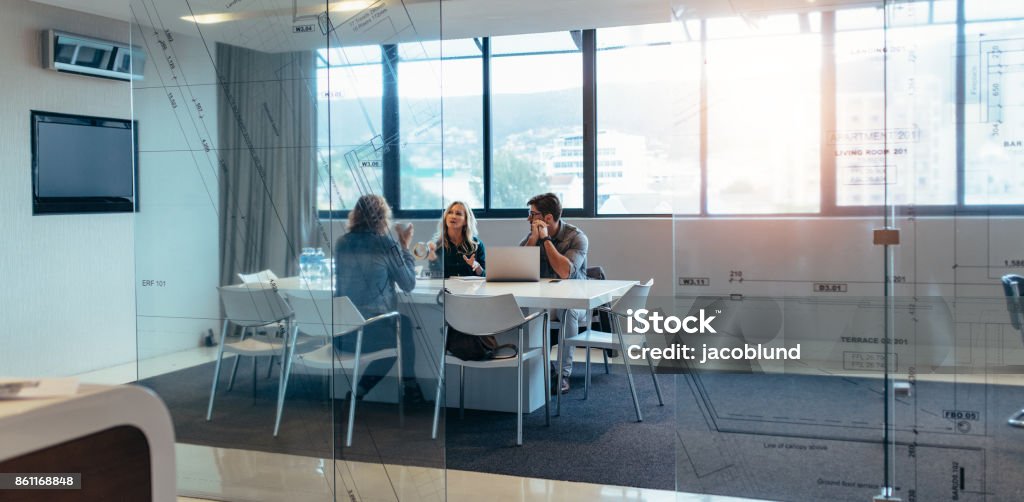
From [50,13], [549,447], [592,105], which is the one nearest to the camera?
[549,447]

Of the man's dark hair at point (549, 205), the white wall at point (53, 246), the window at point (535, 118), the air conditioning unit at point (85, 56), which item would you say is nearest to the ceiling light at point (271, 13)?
the man's dark hair at point (549, 205)

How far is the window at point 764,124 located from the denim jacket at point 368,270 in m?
1.27

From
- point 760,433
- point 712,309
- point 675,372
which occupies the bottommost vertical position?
point 760,433

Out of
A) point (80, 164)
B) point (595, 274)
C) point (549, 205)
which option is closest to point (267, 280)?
point (549, 205)

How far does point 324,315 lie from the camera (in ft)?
11.1

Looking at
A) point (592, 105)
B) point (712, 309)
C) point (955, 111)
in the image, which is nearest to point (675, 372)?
point (712, 309)

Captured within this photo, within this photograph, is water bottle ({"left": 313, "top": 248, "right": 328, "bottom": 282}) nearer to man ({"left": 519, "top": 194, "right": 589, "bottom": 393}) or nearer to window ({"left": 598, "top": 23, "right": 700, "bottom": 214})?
man ({"left": 519, "top": 194, "right": 589, "bottom": 393})

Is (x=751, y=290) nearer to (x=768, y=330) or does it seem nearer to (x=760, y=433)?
(x=768, y=330)

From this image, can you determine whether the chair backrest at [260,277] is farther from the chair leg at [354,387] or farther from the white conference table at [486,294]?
the chair leg at [354,387]

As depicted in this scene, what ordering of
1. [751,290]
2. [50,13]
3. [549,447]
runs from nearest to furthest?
[751,290]
[549,447]
[50,13]

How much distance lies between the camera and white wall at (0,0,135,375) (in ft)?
19.6

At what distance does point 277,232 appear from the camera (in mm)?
3428

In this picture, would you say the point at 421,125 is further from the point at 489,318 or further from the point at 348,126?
the point at 489,318

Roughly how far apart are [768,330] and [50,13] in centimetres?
571
